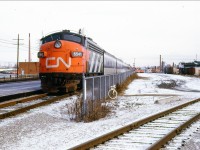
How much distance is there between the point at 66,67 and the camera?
16.7 metres

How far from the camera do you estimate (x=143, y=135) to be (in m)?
7.49

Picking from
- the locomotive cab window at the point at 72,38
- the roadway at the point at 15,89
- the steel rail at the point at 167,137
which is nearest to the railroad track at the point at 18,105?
the locomotive cab window at the point at 72,38

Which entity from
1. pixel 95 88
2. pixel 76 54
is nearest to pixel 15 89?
pixel 76 54

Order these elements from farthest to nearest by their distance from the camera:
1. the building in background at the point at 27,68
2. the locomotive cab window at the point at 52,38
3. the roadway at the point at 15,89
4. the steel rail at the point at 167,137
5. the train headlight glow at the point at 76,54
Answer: the building in background at the point at 27,68
the roadway at the point at 15,89
the locomotive cab window at the point at 52,38
the train headlight glow at the point at 76,54
the steel rail at the point at 167,137

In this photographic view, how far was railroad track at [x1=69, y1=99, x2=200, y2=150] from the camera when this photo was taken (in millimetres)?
6281

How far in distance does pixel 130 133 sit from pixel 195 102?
9.26 m

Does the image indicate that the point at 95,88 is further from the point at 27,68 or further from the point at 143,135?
the point at 27,68

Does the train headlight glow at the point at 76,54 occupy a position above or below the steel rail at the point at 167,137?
above

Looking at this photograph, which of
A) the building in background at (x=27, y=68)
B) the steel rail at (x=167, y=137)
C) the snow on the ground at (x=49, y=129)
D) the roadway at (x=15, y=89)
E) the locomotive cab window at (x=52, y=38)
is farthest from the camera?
the building in background at (x=27, y=68)

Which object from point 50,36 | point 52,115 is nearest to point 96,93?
point 52,115

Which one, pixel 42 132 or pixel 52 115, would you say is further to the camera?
pixel 52 115

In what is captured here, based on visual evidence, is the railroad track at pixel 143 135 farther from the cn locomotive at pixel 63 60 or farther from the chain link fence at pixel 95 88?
the cn locomotive at pixel 63 60

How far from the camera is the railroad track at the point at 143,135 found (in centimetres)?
628

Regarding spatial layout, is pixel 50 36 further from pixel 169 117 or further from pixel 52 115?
pixel 169 117
